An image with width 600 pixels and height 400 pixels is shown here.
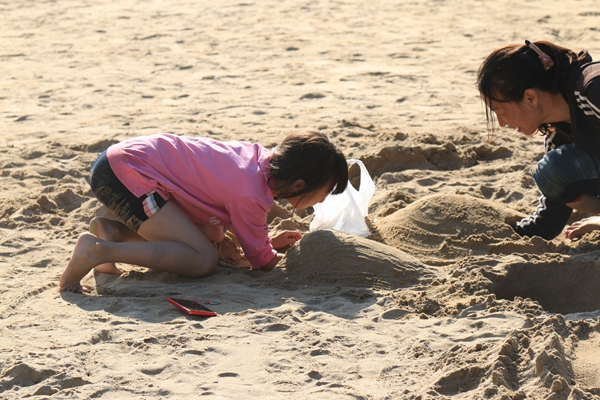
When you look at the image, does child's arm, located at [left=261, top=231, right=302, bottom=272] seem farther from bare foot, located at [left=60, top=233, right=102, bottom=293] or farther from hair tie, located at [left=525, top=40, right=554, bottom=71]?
hair tie, located at [left=525, top=40, right=554, bottom=71]

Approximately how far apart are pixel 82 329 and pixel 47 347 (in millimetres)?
168

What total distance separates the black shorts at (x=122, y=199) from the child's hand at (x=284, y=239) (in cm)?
60

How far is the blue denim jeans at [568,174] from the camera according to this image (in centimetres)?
324

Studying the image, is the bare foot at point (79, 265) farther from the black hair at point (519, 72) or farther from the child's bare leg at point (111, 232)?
the black hair at point (519, 72)

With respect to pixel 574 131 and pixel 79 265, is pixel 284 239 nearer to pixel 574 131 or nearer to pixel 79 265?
pixel 79 265

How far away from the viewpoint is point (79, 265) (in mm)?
3027

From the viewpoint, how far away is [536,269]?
3.11 meters

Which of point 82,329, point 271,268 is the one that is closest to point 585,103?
point 271,268

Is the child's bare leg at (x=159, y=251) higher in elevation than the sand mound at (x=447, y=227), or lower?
higher

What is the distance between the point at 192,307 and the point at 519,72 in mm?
1515

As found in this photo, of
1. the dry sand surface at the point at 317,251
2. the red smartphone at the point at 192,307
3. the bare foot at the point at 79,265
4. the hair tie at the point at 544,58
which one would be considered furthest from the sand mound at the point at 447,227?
the bare foot at the point at 79,265

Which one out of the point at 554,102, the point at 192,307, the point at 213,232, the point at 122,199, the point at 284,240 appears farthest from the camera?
the point at 284,240

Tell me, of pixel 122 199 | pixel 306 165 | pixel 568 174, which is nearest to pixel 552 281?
pixel 568 174

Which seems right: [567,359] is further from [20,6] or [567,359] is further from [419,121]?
[20,6]
